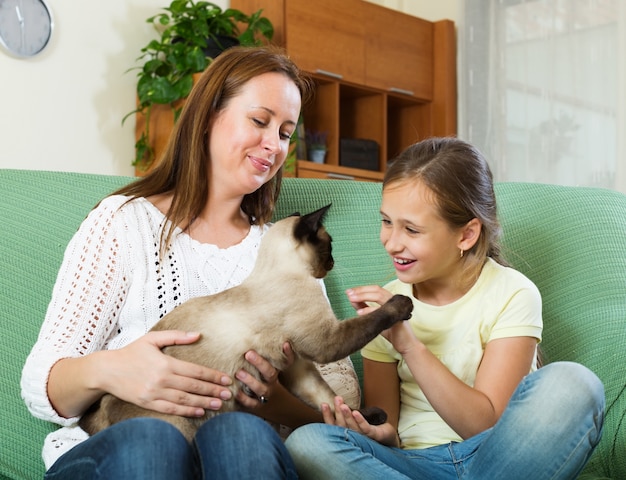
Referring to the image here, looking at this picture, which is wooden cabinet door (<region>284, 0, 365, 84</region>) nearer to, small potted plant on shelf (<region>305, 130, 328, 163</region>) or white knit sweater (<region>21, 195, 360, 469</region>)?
small potted plant on shelf (<region>305, 130, 328, 163</region>)

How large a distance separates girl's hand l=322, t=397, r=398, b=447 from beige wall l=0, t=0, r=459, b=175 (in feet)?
7.89

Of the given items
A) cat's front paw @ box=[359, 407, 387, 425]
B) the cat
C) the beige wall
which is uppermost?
the beige wall

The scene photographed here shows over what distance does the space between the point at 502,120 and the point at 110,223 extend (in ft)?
11.0

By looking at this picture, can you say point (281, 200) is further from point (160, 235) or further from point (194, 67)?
point (194, 67)

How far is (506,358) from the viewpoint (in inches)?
61.0

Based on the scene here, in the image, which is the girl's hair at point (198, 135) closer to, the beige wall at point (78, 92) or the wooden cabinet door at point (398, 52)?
the beige wall at point (78, 92)

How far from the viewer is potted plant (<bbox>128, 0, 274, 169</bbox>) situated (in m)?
3.66

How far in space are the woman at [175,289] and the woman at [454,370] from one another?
0.58 ft

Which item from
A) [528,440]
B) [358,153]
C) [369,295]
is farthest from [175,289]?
[358,153]

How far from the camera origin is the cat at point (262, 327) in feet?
4.74

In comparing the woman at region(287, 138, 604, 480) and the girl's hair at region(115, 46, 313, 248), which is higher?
the girl's hair at region(115, 46, 313, 248)

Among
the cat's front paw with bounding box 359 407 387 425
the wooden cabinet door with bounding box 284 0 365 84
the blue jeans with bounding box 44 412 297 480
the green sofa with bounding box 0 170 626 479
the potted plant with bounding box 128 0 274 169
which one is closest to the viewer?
the blue jeans with bounding box 44 412 297 480

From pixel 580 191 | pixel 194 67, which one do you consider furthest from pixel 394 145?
pixel 580 191

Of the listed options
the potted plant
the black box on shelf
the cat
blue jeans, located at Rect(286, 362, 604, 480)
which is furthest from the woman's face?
the black box on shelf
